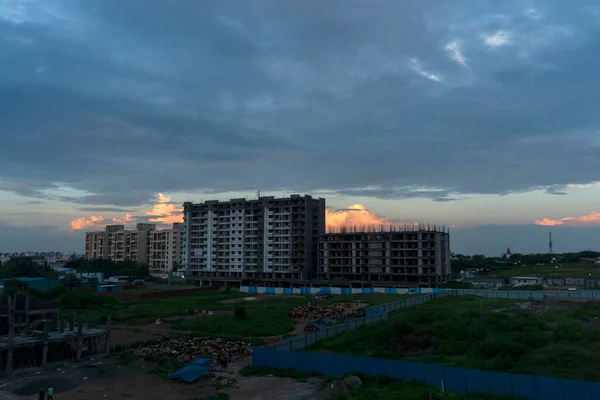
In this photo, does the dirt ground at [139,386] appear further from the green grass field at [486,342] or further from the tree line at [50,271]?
the tree line at [50,271]

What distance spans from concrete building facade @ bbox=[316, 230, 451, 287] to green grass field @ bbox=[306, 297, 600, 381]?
176 feet

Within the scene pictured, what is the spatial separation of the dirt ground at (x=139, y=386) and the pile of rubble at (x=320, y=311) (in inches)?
1103

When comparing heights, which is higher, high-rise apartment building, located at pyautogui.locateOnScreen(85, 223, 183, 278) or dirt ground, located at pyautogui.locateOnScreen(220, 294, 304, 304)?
high-rise apartment building, located at pyautogui.locateOnScreen(85, 223, 183, 278)

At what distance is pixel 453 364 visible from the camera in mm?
29844

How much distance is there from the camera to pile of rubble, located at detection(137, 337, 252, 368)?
3597cm

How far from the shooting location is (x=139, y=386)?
28.8 m

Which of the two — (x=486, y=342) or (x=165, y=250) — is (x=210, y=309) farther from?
(x=165, y=250)

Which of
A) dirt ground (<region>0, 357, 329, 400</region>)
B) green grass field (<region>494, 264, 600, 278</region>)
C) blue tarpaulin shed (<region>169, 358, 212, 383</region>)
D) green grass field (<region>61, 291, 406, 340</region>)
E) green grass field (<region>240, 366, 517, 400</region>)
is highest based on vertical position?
green grass field (<region>494, 264, 600, 278</region>)

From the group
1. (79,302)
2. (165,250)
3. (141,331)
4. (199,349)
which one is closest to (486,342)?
(199,349)

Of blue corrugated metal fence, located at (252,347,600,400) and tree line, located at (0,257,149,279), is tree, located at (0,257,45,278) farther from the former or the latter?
blue corrugated metal fence, located at (252,347,600,400)

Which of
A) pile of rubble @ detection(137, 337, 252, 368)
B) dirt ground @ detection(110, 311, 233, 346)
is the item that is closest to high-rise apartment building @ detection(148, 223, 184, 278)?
dirt ground @ detection(110, 311, 233, 346)

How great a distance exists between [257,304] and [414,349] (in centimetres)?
4420

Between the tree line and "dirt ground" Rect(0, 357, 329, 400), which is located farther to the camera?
the tree line

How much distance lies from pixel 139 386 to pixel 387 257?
79.9 metres
